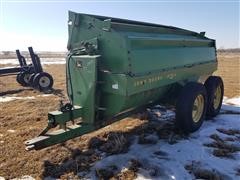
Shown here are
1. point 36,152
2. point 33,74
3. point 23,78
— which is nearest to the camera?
point 36,152

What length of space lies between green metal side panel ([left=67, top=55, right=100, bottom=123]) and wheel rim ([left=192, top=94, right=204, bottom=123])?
223cm

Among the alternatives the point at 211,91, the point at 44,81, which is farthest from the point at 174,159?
the point at 44,81

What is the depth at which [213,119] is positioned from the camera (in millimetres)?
6965

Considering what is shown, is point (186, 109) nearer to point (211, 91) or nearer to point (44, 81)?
point (211, 91)

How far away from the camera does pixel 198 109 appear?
6.24 meters

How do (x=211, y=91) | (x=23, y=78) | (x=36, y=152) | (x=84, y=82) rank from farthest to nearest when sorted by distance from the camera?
(x=23, y=78) → (x=211, y=91) → (x=36, y=152) → (x=84, y=82)

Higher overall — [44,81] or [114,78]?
[114,78]

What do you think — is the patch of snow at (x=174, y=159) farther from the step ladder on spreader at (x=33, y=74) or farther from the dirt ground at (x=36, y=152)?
the step ladder on spreader at (x=33, y=74)

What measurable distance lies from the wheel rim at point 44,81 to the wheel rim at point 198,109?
6887 millimetres

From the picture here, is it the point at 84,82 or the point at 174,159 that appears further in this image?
the point at 84,82

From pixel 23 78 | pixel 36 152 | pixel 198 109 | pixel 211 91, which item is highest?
pixel 211 91

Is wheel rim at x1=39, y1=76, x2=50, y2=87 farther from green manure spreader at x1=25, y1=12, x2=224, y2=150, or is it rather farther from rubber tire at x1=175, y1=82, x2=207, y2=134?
rubber tire at x1=175, y1=82, x2=207, y2=134

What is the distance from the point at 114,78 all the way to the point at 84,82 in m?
0.56

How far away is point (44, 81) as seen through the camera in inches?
459
